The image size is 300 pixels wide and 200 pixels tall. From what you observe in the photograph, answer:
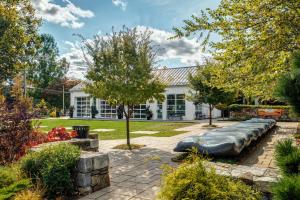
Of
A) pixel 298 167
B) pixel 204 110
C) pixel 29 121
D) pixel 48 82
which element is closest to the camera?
pixel 298 167

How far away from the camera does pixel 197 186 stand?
9.51 feet

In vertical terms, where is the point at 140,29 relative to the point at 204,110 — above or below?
above

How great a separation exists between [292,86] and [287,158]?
57 cm

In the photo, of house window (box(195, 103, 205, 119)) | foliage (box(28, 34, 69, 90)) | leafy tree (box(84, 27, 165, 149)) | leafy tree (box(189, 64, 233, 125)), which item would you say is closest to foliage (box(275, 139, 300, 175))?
leafy tree (box(84, 27, 165, 149))

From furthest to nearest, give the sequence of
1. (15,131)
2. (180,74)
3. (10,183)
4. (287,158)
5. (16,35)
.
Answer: (180,74)
(16,35)
(15,131)
(10,183)
(287,158)

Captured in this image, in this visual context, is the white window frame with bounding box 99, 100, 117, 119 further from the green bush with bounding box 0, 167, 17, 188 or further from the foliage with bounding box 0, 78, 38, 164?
the green bush with bounding box 0, 167, 17, 188

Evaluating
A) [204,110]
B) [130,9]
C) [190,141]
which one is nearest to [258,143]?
[190,141]

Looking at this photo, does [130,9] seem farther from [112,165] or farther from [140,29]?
[112,165]

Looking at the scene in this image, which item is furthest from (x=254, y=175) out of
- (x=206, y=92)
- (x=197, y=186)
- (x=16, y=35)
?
(x=206, y=92)

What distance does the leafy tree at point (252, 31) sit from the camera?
15.3ft

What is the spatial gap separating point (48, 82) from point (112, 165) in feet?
158

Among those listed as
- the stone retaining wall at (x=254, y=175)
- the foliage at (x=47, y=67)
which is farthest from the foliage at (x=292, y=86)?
the foliage at (x=47, y=67)

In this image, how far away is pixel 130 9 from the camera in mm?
8523

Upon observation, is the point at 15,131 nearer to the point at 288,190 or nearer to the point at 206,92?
the point at 288,190
